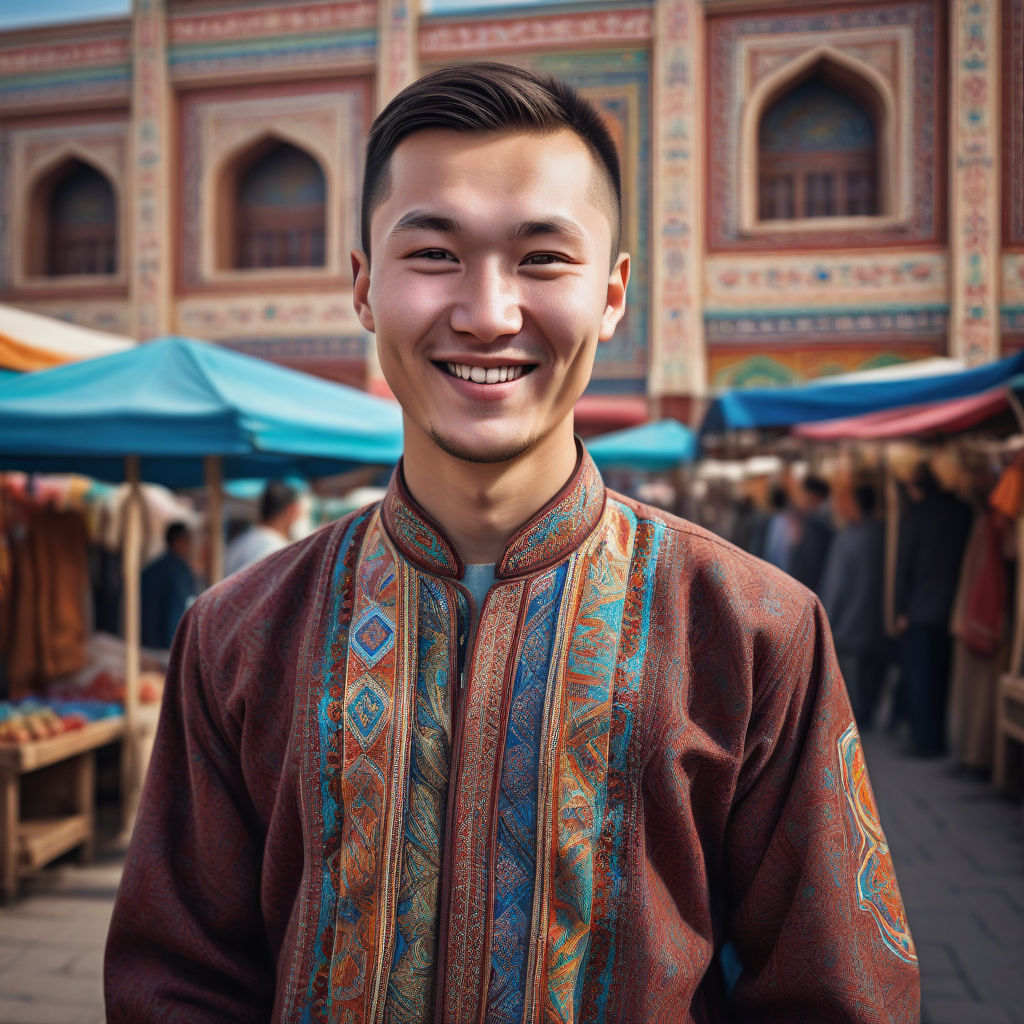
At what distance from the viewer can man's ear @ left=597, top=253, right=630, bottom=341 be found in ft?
3.38

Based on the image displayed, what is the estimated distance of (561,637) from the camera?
985 millimetres

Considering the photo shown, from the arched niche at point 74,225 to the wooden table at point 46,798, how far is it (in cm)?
1099

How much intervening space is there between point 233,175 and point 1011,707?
11736 mm

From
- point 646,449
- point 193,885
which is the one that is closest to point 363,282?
point 193,885

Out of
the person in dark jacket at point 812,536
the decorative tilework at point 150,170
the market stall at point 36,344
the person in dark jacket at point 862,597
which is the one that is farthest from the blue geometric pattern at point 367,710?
the decorative tilework at point 150,170

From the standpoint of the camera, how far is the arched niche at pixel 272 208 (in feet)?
40.1

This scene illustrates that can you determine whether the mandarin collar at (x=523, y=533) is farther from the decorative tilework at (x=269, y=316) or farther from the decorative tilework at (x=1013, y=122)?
the decorative tilework at (x=1013, y=122)

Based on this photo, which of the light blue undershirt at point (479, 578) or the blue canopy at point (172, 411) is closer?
the light blue undershirt at point (479, 578)

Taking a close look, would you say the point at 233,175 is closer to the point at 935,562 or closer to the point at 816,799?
the point at 935,562

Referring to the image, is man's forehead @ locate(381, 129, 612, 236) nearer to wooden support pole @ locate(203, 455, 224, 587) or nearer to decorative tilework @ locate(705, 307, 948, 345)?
wooden support pole @ locate(203, 455, 224, 587)

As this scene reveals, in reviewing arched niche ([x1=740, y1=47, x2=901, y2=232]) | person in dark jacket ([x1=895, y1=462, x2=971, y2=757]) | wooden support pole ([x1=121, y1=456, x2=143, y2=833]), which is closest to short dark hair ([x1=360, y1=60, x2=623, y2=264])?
wooden support pole ([x1=121, y1=456, x2=143, y2=833])

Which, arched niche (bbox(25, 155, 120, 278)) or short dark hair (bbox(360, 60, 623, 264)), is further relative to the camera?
arched niche (bbox(25, 155, 120, 278))

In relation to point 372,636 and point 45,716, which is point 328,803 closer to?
point 372,636

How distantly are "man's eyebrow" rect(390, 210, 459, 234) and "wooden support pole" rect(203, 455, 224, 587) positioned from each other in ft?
11.9
